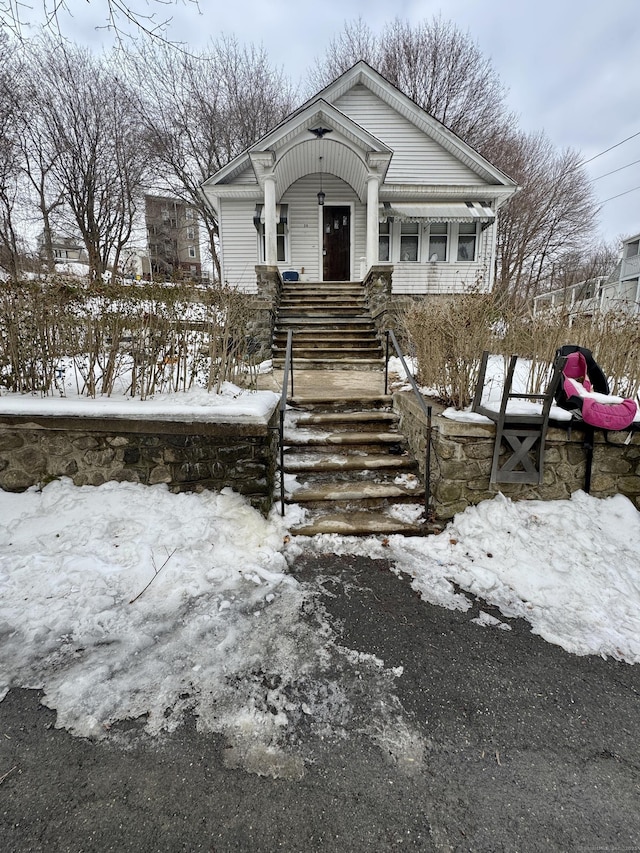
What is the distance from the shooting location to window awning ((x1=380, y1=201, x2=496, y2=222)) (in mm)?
12355

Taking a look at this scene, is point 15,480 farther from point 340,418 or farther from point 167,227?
point 167,227

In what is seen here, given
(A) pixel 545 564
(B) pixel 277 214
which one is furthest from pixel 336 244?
(A) pixel 545 564

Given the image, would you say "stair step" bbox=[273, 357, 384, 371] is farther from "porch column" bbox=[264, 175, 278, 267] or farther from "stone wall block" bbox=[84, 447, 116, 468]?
"stone wall block" bbox=[84, 447, 116, 468]

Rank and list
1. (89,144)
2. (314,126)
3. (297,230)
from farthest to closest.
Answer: (89,144)
(297,230)
(314,126)

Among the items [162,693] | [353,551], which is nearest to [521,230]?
[353,551]

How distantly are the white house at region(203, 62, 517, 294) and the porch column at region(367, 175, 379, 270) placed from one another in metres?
0.96

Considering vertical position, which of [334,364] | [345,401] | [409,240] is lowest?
[345,401]

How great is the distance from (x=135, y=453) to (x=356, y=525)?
2.00 meters

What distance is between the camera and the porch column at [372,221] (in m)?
11.1

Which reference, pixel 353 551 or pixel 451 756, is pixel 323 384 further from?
pixel 451 756

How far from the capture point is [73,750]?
5.66 ft

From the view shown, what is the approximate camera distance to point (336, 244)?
537 inches

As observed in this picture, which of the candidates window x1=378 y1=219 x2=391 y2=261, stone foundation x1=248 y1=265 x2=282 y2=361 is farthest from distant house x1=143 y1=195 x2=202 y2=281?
stone foundation x1=248 y1=265 x2=282 y2=361

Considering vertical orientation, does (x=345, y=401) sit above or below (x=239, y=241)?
below
